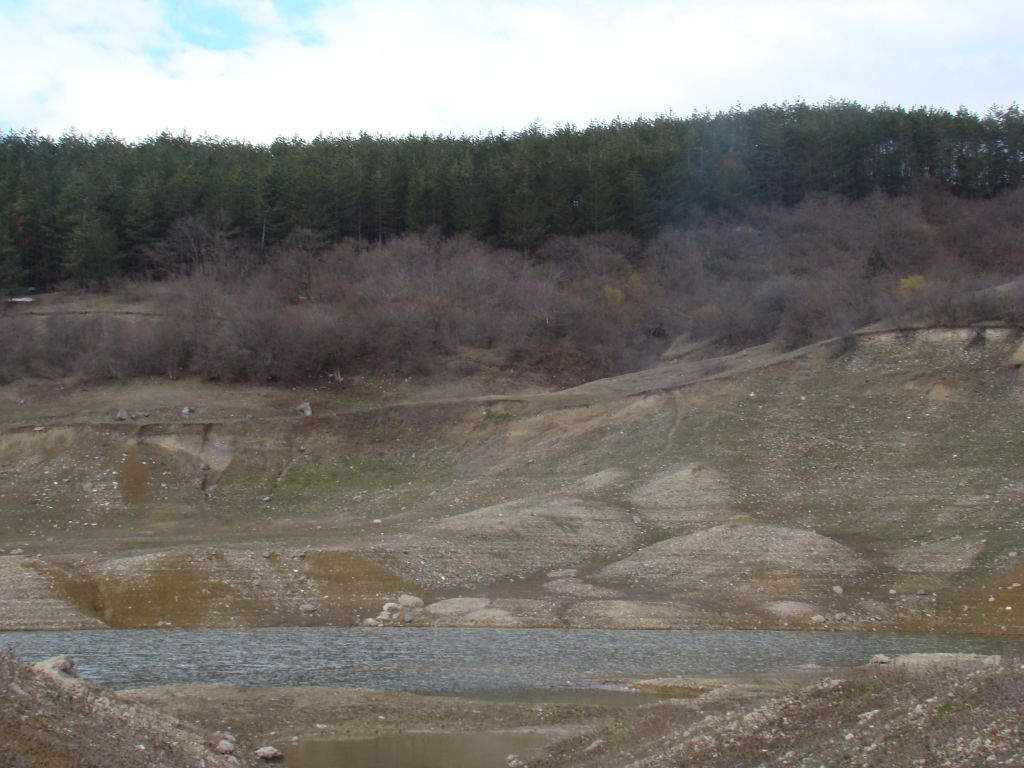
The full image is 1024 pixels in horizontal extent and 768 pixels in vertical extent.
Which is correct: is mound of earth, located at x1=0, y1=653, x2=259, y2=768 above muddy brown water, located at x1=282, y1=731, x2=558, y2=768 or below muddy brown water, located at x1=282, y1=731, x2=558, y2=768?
above

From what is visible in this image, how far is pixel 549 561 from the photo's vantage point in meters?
44.9

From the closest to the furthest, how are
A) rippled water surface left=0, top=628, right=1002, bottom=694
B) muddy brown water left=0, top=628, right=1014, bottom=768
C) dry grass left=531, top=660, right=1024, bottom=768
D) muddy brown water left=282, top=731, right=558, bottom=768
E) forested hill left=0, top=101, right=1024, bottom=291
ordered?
dry grass left=531, top=660, right=1024, bottom=768, muddy brown water left=282, top=731, right=558, bottom=768, muddy brown water left=0, top=628, right=1014, bottom=768, rippled water surface left=0, top=628, right=1002, bottom=694, forested hill left=0, top=101, right=1024, bottom=291

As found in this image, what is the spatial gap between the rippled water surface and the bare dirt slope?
2.12 m

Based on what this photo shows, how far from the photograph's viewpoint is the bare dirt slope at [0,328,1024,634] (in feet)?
131

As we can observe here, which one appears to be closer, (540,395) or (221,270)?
(540,395)

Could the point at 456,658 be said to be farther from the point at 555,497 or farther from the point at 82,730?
the point at 555,497

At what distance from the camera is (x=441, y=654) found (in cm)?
3259

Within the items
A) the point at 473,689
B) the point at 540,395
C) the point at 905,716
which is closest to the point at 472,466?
the point at 540,395

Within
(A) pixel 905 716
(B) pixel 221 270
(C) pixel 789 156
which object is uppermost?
(C) pixel 789 156

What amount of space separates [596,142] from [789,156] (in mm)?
21025

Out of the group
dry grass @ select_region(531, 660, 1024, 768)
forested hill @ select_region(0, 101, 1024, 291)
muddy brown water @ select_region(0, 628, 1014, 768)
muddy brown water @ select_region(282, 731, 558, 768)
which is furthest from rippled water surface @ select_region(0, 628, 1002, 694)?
forested hill @ select_region(0, 101, 1024, 291)

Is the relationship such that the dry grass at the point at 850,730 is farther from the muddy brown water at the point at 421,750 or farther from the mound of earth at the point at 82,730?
the mound of earth at the point at 82,730

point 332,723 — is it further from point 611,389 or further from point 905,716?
point 611,389

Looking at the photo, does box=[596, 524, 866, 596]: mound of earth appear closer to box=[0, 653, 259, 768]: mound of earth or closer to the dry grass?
the dry grass
